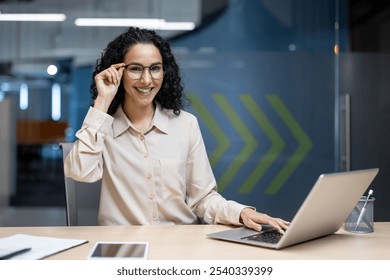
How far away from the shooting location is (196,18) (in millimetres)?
3975

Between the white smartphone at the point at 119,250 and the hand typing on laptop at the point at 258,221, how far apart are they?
40cm

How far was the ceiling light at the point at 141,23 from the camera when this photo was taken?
13.0 ft

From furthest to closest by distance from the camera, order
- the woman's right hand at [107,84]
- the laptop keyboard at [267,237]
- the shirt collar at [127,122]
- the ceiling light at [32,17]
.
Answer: the ceiling light at [32,17] → the shirt collar at [127,122] → the woman's right hand at [107,84] → the laptop keyboard at [267,237]

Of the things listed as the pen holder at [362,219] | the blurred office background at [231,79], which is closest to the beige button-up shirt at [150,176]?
the pen holder at [362,219]

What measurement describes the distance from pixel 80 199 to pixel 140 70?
638mm

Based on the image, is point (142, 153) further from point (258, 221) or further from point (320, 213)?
point (320, 213)

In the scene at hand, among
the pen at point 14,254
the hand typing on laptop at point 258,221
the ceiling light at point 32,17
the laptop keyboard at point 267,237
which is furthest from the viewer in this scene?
the ceiling light at point 32,17

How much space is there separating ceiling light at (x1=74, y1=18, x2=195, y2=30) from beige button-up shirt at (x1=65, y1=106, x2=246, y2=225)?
2.09 meters

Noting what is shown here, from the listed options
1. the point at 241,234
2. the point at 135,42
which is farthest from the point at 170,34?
the point at 241,234

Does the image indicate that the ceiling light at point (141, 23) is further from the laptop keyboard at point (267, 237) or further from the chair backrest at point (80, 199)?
the laptop keyboard at point (267, 237)

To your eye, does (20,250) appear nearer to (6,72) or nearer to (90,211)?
(90,211)

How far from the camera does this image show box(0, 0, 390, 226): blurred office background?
156 inches

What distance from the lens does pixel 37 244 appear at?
1379mm

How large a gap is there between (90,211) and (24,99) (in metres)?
2.23
